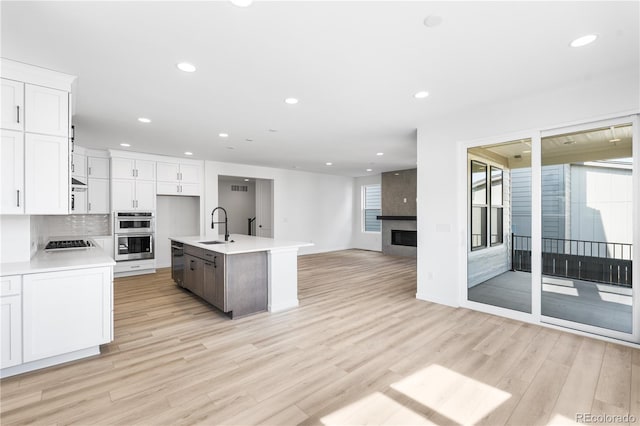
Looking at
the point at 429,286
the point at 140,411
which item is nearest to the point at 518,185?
the point at 429,286

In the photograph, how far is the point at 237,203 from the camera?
10117 millimetres

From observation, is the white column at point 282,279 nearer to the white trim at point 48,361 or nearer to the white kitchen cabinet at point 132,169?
the white trim at point 48,361

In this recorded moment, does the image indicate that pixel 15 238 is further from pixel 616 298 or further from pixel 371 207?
pixel 371 207

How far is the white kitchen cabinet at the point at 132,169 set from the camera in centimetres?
608

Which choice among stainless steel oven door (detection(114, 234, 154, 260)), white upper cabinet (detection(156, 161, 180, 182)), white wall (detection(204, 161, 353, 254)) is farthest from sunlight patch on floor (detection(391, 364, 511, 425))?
white upper cabinet (detection(156, 161, 180, 182))

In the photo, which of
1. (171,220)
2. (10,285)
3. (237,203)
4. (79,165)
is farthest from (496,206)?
(237,203)

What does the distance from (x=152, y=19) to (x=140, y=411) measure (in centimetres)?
262

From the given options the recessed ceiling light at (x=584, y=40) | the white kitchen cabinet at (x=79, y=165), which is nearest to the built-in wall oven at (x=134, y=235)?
the white kitchen cabinet at (x=79, y=165)

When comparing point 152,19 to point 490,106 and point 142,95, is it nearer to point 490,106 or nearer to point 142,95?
point 142,95

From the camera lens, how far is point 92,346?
8.93ft

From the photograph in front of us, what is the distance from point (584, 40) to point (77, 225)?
8.11 metres

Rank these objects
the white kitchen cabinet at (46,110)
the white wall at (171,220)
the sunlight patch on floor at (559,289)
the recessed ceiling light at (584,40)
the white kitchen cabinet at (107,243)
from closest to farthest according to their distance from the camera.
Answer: the recessed ceiling light at (584,40), the white kitchen cabinet at (46,110), the sunlight patch on floor at (559,289), the white kitchen cabinet at (107,243), the white wall at (171,220)

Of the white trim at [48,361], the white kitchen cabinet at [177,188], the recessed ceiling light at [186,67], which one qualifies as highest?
the recessed ceiling light at [186,67]

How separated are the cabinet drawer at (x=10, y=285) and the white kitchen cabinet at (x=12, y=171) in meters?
0.59
